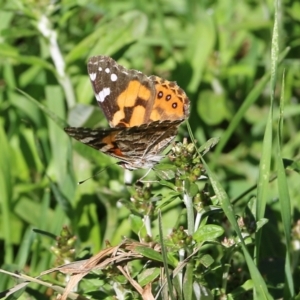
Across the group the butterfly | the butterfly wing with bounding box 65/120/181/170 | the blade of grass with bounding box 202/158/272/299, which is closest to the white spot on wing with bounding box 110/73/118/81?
the butterfly

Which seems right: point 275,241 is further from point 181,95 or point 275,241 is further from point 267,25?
point 267,25

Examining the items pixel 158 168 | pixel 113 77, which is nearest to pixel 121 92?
pixel 113 77

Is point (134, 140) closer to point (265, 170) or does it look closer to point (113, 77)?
point (113, 77)

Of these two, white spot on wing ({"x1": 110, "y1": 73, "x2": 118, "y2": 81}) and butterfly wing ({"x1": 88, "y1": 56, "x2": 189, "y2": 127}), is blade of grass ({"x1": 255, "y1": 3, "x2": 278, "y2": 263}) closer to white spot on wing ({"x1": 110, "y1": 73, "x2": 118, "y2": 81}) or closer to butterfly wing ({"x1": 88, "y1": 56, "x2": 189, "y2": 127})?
butterfly wing ({"x1": 88, "y1": 56, "x2": 189, "y2": 127})

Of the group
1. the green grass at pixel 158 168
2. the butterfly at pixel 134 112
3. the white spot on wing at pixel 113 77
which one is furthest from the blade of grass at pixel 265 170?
the white spot on wing at pixel 113 77

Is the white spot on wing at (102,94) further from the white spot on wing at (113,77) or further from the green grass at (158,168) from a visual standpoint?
the green grass at (158,168)

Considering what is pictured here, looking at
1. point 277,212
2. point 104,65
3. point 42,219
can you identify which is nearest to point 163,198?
point 104,65
